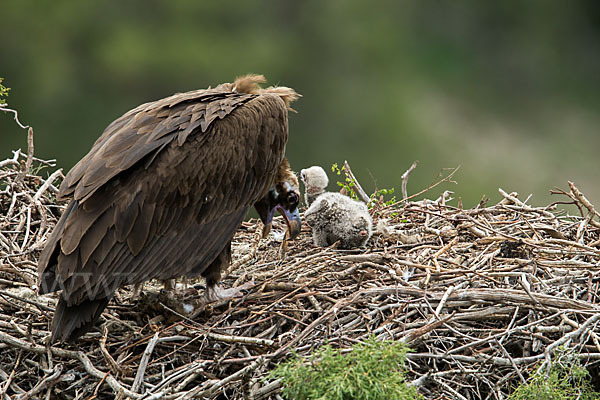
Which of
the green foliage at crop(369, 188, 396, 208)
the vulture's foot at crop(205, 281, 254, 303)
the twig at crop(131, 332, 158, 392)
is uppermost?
the green foliage at crop(369, 188, 396, 208)

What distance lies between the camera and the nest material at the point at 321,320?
8.70 ft

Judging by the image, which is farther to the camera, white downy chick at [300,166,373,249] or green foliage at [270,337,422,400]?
white downy chick at [300,166,373,249]

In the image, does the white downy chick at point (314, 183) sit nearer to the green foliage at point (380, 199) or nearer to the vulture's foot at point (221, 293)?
the green foliage at point (380, 199)

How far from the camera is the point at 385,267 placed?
10.5 ft

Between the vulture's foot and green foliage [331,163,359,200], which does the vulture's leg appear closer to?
the vulture's foot

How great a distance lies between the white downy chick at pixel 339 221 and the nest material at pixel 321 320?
0.41 feet

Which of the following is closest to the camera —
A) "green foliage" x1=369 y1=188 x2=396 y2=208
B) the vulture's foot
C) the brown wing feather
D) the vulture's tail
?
the vulture's tail

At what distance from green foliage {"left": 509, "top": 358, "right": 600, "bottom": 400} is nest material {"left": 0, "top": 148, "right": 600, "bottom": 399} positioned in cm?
6

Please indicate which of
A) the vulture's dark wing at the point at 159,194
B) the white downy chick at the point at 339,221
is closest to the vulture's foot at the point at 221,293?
the vulture's dark wing at the point at 159,194

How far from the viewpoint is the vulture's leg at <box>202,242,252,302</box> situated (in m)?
3.14

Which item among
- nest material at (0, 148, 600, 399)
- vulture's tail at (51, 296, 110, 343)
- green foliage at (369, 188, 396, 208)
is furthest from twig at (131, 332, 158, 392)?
green foliage at (369, 188, 396, 208)

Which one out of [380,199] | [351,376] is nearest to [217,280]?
[351,376]

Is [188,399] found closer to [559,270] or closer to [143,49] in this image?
[559,270]

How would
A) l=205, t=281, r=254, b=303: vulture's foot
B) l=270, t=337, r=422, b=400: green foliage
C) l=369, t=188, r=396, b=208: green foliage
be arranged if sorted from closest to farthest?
l=270, t=337, r=422, b=400: green foliage → l=205, t=281, r=254, b=303: vulture's foot → l=369, t=188, r=396, b=208: green foliage
